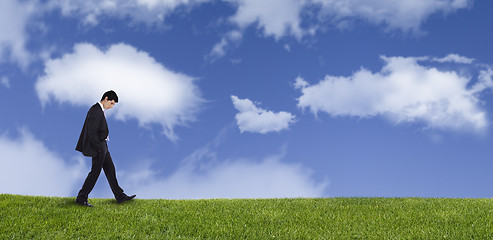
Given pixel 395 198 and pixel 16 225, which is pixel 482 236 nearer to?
pixel 395 198

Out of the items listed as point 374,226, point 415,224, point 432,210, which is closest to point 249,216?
point 374,226

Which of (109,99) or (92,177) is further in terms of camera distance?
(92,177)

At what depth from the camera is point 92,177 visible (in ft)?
39.7

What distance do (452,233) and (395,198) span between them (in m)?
3.96

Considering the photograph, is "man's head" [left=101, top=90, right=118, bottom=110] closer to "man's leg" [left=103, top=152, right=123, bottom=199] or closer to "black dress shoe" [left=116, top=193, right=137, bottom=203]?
"man's leg" [left=103, top=152, right=123, bottom=199]

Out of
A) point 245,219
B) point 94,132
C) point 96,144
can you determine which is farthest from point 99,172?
point 245,219

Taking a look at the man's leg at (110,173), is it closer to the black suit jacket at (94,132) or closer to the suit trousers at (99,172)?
the suit trousers at (99,172)

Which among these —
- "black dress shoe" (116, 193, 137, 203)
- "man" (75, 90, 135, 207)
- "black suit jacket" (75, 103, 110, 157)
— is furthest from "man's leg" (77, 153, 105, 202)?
"black dress shoe" (116, 193, 137, 203)

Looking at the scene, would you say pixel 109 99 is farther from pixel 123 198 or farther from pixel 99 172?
pixel 123 198

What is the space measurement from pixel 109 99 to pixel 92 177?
6.64ft

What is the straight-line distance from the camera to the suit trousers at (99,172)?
470 inches

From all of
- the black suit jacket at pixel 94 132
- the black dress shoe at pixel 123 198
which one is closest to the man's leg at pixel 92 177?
the black suit jacket at pixel 94 132

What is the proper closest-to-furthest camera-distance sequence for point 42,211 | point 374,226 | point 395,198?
1. point 374,226
2. point 42,211
3. point 395,198

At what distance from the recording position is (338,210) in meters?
12.5
